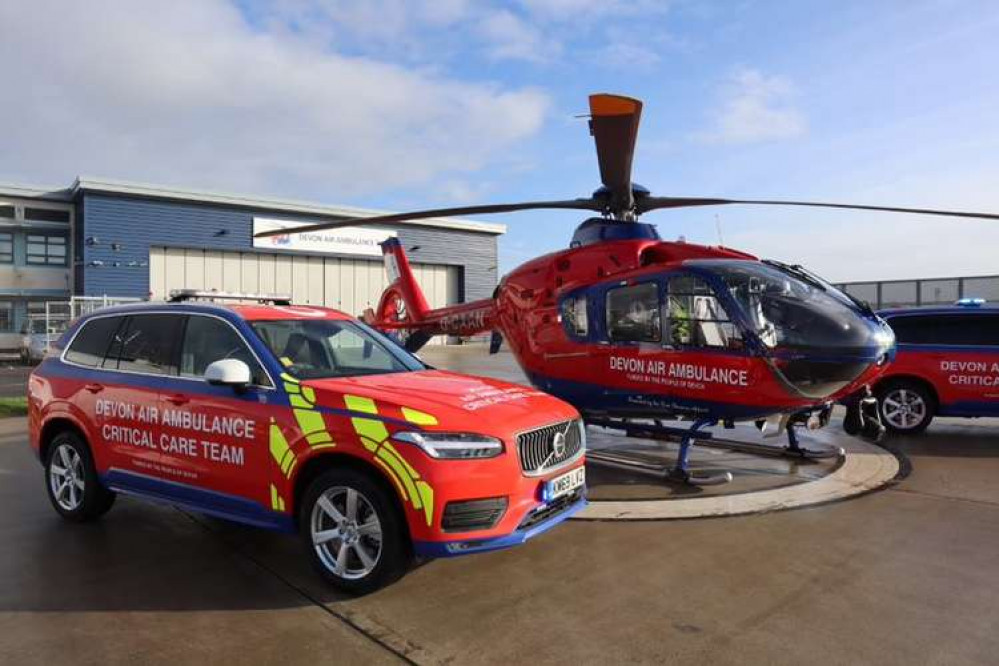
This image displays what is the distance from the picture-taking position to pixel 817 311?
662cm

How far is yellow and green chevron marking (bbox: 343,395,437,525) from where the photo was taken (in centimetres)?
385

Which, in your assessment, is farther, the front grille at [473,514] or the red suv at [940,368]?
the red suv at [940,368]

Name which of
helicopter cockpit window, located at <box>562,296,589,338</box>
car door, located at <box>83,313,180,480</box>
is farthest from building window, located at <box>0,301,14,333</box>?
helicopter cockpit window, located at <box>562,296,589,338</box>

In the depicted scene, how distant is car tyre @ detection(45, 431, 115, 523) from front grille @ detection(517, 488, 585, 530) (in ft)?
11.6

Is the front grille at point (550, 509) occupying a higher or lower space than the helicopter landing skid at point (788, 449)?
higher

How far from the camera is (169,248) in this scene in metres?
34.0

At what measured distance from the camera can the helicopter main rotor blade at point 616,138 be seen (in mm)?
5789

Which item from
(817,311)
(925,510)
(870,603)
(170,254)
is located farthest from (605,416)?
(170,254)

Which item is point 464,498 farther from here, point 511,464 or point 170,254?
point 170,254

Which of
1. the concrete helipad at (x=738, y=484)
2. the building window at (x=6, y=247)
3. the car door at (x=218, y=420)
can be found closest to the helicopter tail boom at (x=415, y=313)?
the concrete helipad at (x=738, y=484)

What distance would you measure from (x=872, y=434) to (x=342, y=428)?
794 cm

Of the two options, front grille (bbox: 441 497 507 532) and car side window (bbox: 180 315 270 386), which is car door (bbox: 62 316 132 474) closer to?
car side window (bbox: 180 315 270 386)

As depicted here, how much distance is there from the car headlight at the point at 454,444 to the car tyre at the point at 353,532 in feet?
1.26

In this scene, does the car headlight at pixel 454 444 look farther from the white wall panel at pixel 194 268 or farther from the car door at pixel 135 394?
the white wall panel at pixel 194 268
